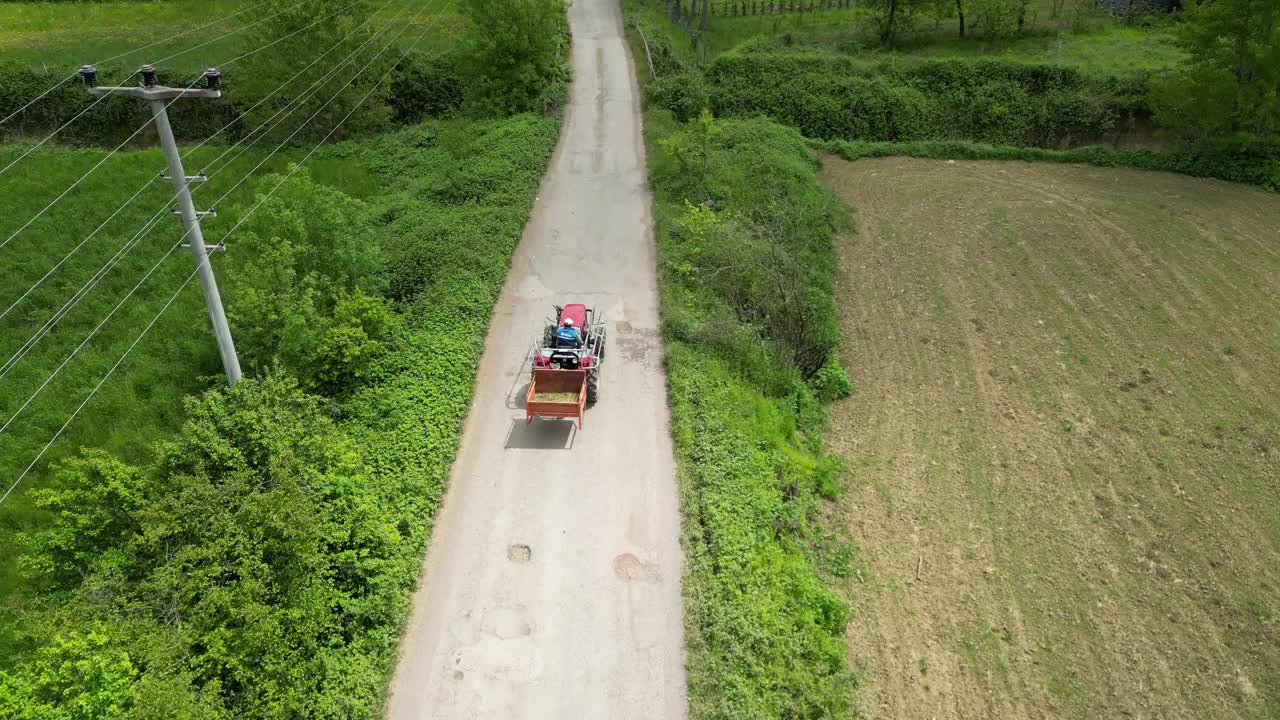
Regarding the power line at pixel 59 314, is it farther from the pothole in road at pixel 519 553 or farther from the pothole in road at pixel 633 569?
the pothole in road at pixel 633 569

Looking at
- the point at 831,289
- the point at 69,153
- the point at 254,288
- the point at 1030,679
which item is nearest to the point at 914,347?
the point at 831,289

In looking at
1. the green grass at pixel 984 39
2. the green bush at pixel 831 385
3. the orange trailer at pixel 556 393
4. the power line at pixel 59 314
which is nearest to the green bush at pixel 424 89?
the green grass at pixel 984 39

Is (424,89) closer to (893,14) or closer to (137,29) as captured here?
(137,29)

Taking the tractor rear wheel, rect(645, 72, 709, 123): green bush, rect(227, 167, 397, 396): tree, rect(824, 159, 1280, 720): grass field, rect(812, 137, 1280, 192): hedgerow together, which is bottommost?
rect(824, 159, 1280, 720): grass field

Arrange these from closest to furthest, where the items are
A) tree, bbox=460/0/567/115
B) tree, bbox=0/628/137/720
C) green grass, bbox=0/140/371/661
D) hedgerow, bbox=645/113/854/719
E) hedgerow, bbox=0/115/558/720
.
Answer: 1. tree, bbox=0/628/137/720
2. hedgerow, bbox=0/115/558/720
3. hedgerow, bbox=645/113/854/719
4. green grass, bbox=0/140/371/661
5. tree, bbox=460/0/567/115

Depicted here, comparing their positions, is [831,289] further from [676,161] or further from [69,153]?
[69,153]

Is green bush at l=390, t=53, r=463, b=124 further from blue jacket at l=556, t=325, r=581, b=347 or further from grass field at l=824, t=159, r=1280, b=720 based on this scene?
blue jacket at l=556, t=325, r=581, b=347

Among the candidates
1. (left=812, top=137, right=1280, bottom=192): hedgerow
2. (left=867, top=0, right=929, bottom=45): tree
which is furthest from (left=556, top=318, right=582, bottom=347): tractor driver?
(left=867, top=0, right=929, bottom=45): tree

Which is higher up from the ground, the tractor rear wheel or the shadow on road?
the tractor rear wheel
